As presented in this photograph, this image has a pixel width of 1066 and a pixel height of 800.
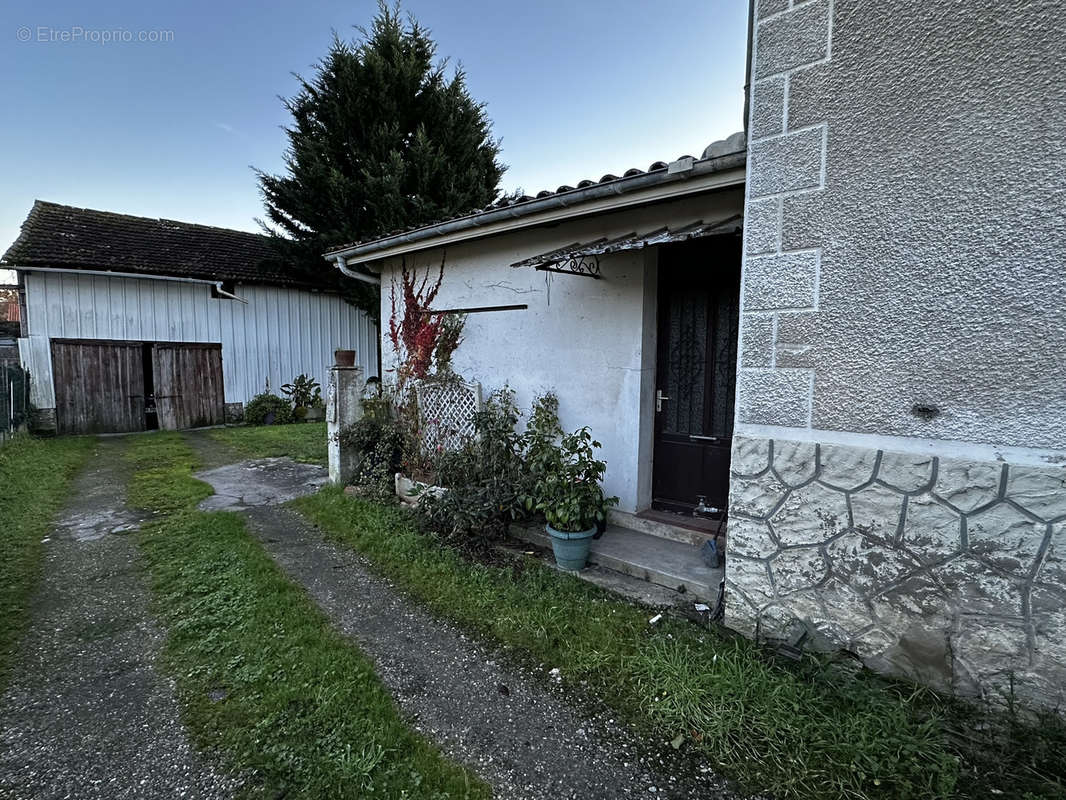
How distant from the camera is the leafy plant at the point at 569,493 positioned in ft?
12.5

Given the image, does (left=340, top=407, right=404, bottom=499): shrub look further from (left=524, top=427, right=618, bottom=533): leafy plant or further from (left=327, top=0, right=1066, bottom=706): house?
(left=327, top=0, right=1066, bottom=706): house

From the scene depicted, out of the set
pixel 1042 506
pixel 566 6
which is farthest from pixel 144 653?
pixel 566 6

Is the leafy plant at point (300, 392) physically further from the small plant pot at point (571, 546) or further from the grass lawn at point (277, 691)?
the small plant pot at point (571, 546)

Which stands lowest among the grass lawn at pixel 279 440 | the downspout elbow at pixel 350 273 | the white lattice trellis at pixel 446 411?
the grass lawn at pixel 279 440

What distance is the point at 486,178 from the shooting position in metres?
15.3

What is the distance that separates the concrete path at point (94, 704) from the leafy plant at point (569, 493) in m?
2.47

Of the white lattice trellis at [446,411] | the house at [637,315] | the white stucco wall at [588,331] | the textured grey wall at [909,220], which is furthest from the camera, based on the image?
the white lattice trellis at [446,411]

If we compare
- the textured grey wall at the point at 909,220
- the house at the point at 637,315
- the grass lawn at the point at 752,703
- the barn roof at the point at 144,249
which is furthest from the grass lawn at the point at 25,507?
the textured grey wall at the point at 909,220

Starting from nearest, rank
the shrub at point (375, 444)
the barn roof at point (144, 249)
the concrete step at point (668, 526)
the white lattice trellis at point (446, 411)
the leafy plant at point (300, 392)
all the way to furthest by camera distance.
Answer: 1. the concrete step at point (668, 526)
2. the white lattice trellis at point (446, 411)
3. the shrub at point (375, 444)
4. the barn roof at point (144, 249)
5. the leafy plant at point (300, 392)

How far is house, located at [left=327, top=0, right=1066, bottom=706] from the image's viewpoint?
6.95 ft

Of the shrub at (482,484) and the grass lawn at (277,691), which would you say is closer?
the grass lawn at (277,691)

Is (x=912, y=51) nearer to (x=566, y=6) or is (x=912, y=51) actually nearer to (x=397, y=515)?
(x=397, y=515)

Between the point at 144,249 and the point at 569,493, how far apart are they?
14227 millimetres

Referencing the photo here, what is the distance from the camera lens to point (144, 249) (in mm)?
12273
